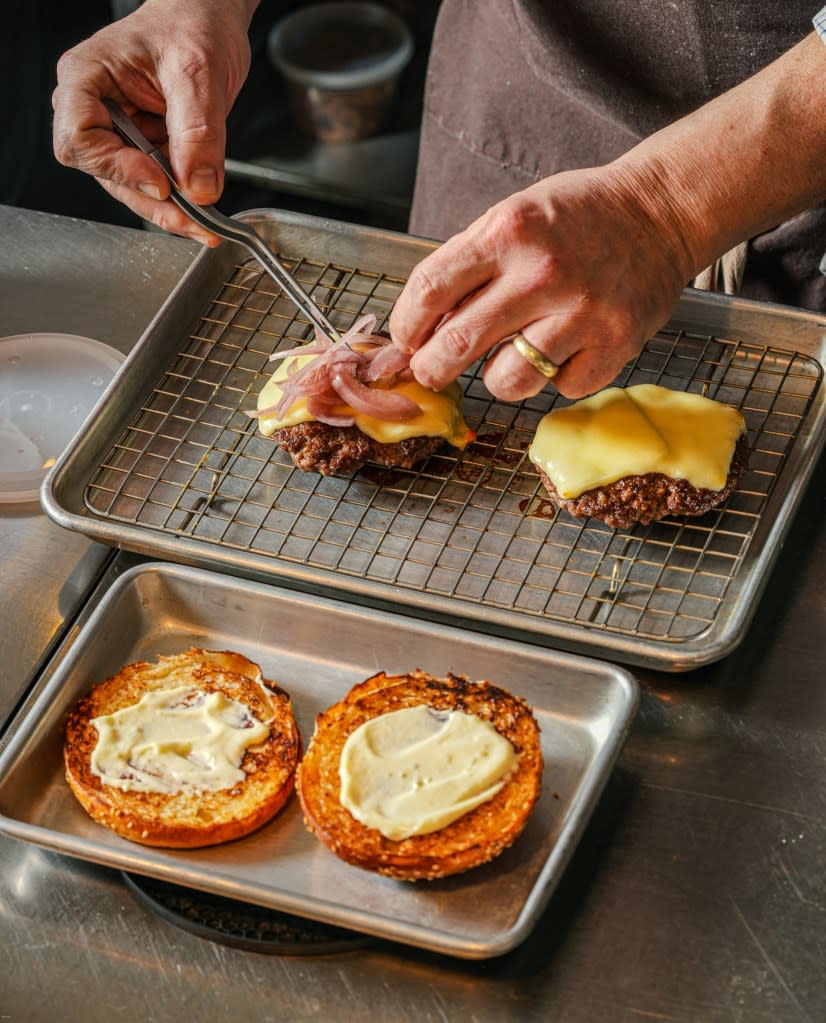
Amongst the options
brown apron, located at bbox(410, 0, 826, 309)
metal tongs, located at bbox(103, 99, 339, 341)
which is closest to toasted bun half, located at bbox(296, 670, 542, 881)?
metal tongs, located at bbox(103, 99, 339, 341)

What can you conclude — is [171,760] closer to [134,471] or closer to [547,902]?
[547,902]

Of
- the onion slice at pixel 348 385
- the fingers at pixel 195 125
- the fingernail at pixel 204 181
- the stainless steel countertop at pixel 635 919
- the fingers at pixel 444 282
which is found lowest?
the stainless steel countertop at pixel 635 919

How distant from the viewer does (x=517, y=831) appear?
1.79 metres

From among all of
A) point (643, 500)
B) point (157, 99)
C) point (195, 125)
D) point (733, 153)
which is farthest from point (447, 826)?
point (157, 99)

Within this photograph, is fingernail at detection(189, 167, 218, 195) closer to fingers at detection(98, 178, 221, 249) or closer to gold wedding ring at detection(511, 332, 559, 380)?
fingers at detection(98, 178, 221, 249)

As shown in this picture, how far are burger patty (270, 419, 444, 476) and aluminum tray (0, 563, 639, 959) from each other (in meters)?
0.36

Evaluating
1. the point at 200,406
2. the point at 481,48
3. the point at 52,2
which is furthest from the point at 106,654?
the point at 52,2

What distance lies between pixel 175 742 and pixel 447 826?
424 millimetres

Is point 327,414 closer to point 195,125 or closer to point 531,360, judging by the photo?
point 531,360

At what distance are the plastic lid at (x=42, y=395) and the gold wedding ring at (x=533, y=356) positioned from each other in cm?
92

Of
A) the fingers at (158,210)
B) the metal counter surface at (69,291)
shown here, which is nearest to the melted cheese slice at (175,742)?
the metal counter surface at (69,291)

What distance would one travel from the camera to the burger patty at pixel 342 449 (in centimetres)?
239

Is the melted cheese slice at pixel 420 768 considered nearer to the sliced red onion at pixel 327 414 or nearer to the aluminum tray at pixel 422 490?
the aluminum tray at pixel 422 490

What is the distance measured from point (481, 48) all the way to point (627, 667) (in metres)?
1.60
